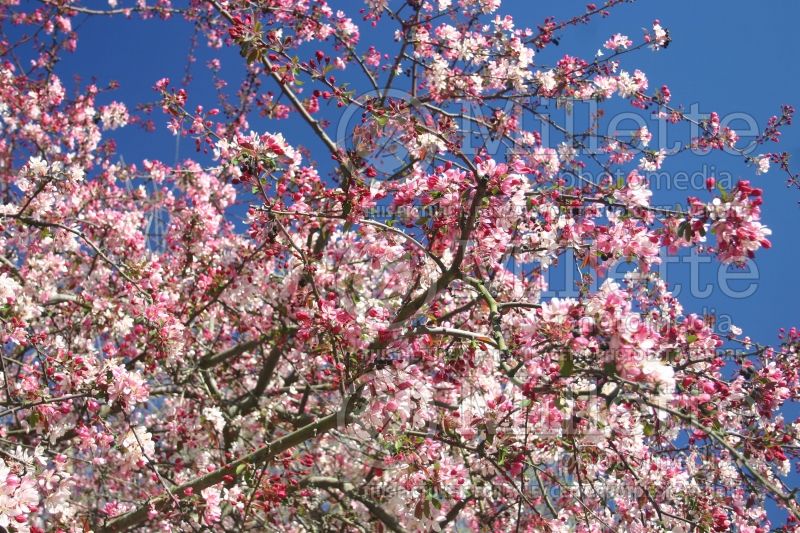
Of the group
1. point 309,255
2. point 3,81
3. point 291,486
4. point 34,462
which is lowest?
point 291,486

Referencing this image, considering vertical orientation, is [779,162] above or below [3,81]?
below

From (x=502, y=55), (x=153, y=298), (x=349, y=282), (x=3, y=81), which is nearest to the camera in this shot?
(x=153, y=298)

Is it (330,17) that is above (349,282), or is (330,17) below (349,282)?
above

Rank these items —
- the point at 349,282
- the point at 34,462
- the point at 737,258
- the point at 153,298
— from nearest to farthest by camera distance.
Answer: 1. the point at 737,258
2. the point at 34,462
3. the point at 153,298
4. the point at 349,282

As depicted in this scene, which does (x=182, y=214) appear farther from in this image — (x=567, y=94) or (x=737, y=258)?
(x=737, y=258)

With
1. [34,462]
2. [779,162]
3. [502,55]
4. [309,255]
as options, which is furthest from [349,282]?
[779,162]

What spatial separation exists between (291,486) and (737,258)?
2859 mm

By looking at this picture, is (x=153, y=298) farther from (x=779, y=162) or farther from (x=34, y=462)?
(x=779, y=162)

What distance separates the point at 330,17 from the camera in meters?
5.44

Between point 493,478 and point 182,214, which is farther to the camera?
point 182,214

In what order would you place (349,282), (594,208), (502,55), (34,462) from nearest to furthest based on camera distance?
(34,462) < (594,208) < (349,282) < (502,55)

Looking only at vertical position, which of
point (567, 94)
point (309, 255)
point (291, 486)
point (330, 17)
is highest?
point (330, 17)

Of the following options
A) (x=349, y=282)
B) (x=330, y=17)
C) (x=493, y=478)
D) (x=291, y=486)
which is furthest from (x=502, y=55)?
(x=291, y=486)

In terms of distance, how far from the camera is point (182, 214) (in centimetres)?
492
